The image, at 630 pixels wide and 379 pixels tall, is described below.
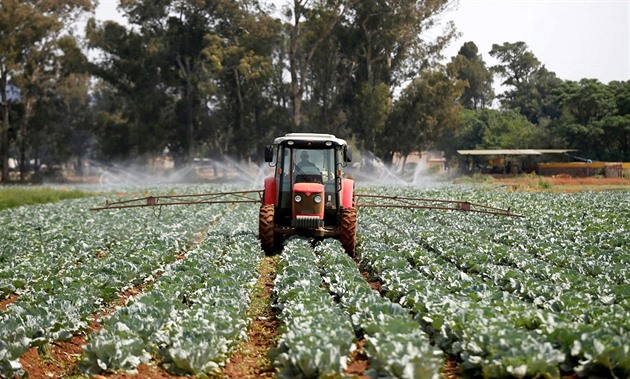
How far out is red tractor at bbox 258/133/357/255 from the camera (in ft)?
50.5

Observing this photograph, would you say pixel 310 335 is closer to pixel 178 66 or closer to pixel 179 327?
pixel 179 327

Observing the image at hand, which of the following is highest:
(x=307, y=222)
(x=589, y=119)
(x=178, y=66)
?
(x=178, y=66)

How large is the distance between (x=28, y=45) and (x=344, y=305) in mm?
56073

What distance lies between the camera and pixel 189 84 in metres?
65.0

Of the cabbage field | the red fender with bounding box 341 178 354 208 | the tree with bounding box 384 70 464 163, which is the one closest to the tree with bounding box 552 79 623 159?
the tree with bounding box 384 70 464 163

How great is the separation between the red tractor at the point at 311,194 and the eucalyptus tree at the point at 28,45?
46225 mm

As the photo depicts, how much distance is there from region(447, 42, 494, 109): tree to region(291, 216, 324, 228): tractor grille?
3186 inches

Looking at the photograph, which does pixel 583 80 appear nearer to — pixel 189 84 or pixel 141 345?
pixel 189 84

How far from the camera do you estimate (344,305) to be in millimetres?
9156

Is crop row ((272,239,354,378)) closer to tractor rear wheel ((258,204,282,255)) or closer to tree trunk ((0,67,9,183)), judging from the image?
tractor rear wheel ((258,204,282,255))

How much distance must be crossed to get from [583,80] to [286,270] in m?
58.1

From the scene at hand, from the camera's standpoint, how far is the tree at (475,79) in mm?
97250

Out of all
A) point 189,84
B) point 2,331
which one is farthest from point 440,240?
point 189,84

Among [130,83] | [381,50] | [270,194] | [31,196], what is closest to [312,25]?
[381,50]
